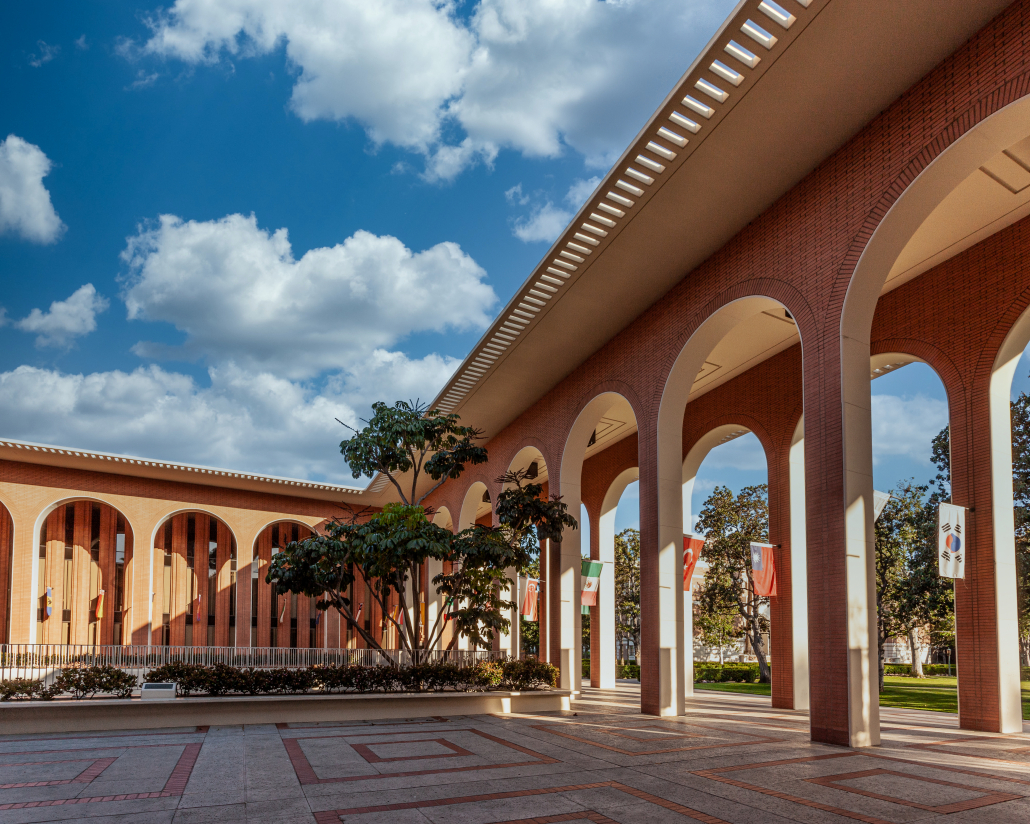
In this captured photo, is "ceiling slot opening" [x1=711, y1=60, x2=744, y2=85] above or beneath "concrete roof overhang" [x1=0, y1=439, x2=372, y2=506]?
above

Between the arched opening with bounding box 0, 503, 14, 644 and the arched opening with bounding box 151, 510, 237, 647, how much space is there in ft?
13.8

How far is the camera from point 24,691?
1035 centimetres

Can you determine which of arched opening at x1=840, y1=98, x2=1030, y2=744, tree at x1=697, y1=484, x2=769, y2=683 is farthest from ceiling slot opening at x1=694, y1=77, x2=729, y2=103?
tree at x1=697, y1=484, x2=769, y2=683

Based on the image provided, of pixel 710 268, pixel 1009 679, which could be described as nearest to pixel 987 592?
pixel 1009 679

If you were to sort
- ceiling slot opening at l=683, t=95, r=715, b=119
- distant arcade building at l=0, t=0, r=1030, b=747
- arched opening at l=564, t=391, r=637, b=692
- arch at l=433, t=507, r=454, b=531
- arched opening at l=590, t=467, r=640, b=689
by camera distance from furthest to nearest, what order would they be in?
1. arch at l=433, t=507, r=454, b=531
2. arched opening at l=590, t=467, r=640, b=689
3. arched opening at l=564, t=391, r=637, b=692
4. ceiling slot opening at l=683, t=95, r=715, b=119
5. distant arcade building at l=0, t=0, r=1030, b=747

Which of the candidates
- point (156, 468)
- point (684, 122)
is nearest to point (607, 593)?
point (156, 468)

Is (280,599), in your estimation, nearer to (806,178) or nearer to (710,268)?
(710,268)

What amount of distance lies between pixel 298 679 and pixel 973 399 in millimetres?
10765

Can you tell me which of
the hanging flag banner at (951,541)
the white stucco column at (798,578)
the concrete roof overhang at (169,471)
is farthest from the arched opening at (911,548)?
the concrete roof overhang at (169,471)

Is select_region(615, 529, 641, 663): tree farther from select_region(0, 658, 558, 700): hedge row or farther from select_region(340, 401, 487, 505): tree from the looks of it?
select_region(0, 658, 558, 700): hedge row

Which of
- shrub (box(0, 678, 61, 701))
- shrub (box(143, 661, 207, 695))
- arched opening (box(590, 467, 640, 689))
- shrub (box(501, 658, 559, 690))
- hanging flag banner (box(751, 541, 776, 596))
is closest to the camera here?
shrub (box(0, 678, 61, 701))

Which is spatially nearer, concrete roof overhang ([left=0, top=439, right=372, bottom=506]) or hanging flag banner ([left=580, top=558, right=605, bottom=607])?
hanging flag banner ([left=580, top=558, right=605, bottom=607])

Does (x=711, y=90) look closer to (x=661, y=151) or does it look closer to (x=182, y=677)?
(x=661, y=151)

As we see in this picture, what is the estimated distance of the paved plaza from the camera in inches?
220
